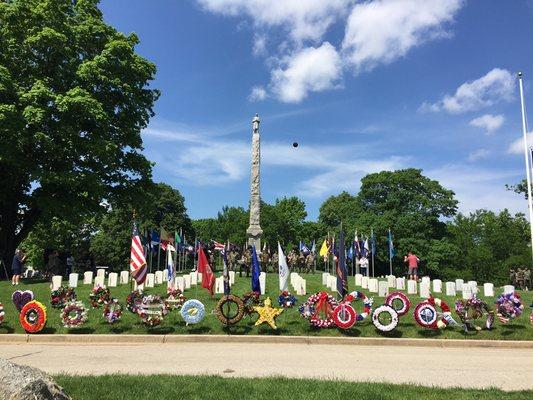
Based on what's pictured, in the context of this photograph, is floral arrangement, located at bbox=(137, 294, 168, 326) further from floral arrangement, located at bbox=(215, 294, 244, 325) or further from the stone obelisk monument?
the stone obelisk monument

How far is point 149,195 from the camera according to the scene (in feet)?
97.4

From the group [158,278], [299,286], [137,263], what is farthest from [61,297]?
[158,278]

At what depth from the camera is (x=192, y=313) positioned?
1346 cm

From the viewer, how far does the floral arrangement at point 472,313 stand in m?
13.5

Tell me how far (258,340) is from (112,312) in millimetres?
4413

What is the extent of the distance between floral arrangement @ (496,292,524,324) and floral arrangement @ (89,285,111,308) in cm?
1161

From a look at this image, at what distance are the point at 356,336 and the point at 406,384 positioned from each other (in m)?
5.69

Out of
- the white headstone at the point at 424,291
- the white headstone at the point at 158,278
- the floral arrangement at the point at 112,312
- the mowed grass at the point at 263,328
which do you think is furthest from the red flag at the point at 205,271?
the white headstone at the point at 424,291

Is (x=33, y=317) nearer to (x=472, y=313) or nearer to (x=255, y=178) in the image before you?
(x=472, y=313)

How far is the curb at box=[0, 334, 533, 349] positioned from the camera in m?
12.6

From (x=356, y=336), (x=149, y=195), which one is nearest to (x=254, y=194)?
(x=149, y=195)

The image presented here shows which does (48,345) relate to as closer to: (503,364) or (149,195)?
(503,364)

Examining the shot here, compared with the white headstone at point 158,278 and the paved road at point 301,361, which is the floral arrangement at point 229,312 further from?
the white headstone at point 158,278

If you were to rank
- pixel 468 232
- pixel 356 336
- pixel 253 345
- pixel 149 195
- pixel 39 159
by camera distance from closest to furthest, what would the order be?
pixel 253 345 < pixel 356 336 < pixel 39 159 < pixel 149 195 < pixel 468 232
